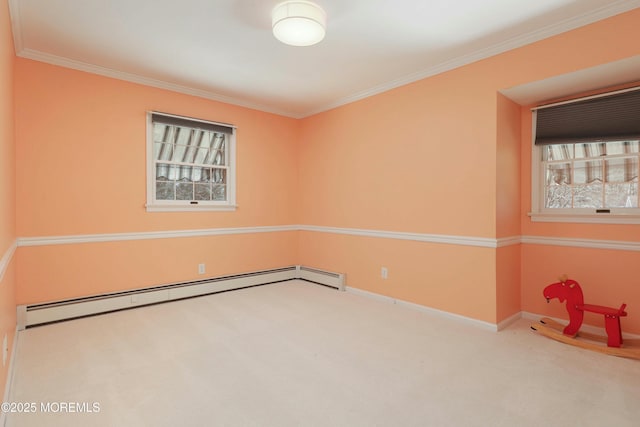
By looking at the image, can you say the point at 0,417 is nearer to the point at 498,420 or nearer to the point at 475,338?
the point at 498,420

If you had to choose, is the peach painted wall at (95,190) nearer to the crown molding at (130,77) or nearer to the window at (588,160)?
the crown molding at (130,77)

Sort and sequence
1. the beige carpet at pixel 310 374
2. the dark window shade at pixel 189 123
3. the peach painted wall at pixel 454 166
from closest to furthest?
1. the beige carpet at pixel 310 374
2. the peach painted wall at pixel 454 166
3. the dark window shade at pixel 189 123

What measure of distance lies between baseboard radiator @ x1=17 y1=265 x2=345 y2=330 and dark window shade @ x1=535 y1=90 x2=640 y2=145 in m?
2.89

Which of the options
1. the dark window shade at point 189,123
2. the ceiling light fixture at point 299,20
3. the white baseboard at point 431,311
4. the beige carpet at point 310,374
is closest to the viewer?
the beige carpet at point 310,374

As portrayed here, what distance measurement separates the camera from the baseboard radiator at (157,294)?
125 inches

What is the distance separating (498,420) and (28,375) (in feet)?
9.80

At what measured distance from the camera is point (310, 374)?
2262 millimetres

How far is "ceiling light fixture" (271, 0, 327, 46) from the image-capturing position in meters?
2.37

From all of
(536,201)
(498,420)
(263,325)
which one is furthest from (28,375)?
(536,201)

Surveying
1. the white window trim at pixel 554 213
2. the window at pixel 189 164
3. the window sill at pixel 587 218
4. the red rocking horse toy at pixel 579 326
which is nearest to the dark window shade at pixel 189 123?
the window at pixel 189 164

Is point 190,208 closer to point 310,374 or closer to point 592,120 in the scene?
point 310,374

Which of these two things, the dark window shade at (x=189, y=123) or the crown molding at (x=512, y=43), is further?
the dark window shade at (x=189, y=123)

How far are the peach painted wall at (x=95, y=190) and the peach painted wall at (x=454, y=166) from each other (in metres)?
1.77

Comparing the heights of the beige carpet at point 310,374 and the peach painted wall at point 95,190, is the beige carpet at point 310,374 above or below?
below
